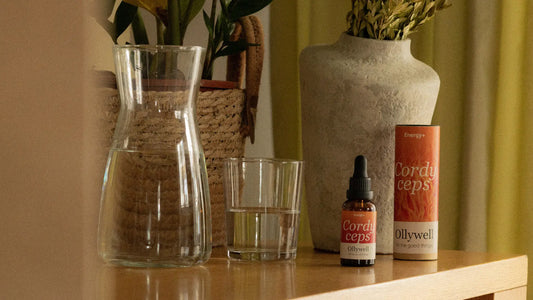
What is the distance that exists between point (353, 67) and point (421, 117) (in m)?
0.11

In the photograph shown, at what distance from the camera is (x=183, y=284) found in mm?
614

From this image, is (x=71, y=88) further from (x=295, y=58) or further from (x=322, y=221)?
(x=295, y=58)

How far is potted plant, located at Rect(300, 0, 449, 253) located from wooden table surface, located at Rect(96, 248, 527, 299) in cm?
7

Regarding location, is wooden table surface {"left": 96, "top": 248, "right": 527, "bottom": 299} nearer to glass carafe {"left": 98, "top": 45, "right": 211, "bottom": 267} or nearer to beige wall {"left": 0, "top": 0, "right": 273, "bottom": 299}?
glass carafe {"left": 98, "top": 45, "right": 211, "bottom": 267}

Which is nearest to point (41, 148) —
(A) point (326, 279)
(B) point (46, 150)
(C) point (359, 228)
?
(B) point (46, 150)

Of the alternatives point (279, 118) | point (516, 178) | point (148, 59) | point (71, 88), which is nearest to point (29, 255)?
point (71, 88)

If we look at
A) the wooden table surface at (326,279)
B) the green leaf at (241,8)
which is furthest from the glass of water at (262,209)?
the green leaf at (241,8)

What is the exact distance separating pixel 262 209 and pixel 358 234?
11 centimetres

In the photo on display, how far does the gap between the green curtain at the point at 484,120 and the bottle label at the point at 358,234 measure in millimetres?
496

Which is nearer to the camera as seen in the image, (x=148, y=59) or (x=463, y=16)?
(x=148, y=59)

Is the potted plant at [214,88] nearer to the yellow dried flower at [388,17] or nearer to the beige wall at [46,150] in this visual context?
the yellow dried flower at [388,17]

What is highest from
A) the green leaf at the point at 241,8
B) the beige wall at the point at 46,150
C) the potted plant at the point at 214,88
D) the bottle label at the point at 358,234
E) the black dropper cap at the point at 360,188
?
the green leaf at the point at 241,8

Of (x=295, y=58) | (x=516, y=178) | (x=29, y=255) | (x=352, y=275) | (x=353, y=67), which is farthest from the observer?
(x=295, y=58)

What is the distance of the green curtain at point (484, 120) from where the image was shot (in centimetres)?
131
